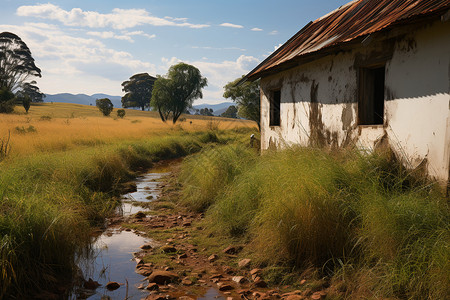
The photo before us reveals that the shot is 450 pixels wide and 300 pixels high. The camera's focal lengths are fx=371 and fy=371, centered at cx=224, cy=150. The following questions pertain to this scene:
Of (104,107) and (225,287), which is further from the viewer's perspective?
(104,107)

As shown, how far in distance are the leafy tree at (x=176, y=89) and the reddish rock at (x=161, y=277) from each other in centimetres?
3148

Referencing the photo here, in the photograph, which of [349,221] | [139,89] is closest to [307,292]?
[349,221]

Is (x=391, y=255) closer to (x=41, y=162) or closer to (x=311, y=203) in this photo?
(x=311, y=203)

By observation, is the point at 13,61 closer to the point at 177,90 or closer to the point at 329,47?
the point at 177,90

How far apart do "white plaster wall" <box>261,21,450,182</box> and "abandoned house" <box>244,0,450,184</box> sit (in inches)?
0.5

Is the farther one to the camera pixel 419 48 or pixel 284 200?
pixel 419 48

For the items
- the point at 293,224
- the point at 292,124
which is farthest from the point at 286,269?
the point at 292,124

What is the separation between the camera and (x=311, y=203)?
423cm

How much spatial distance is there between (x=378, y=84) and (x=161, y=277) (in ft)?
15.5

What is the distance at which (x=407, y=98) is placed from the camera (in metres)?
5.16

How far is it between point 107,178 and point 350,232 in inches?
254

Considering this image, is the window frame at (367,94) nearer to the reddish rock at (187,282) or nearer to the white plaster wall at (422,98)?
the white plaster wall at (422,98)

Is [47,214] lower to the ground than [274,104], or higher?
lower

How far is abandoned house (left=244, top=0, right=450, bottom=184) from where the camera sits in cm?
462
